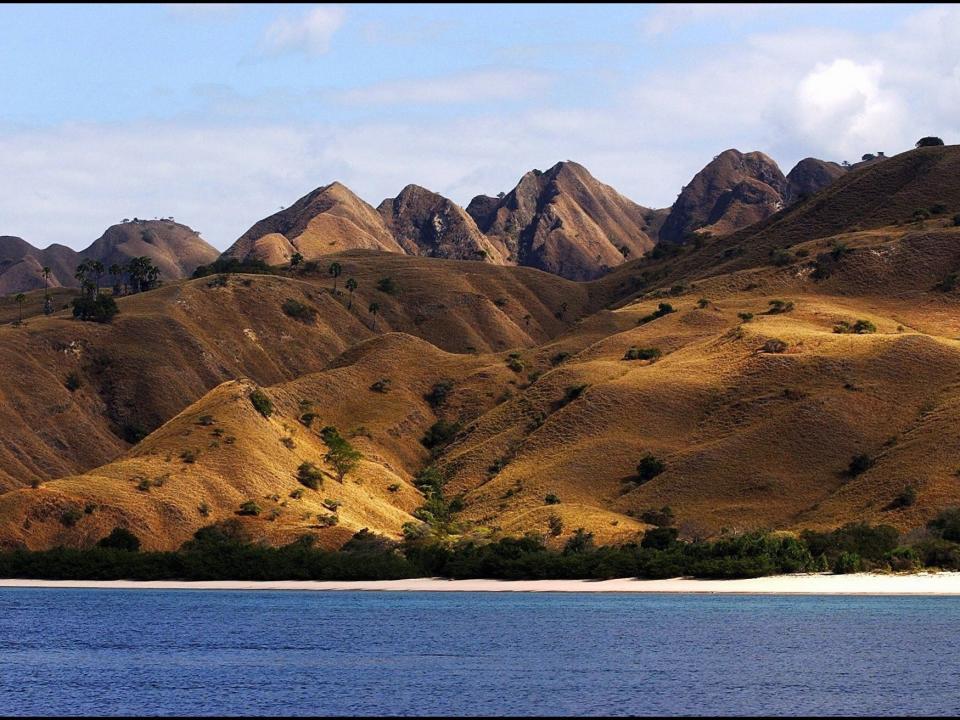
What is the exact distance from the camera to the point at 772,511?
127688 mm

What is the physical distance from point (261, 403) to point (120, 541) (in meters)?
34.1

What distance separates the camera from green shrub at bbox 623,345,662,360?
176375mm

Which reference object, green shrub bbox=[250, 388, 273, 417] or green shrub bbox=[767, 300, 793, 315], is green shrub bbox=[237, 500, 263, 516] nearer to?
green shrub bbox=[250, 388, 273, 417]

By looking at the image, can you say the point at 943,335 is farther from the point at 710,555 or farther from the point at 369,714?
the point at 369,714

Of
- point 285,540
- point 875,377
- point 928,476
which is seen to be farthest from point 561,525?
point 875,377

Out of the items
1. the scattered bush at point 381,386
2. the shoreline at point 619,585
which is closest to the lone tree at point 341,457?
the shoreline at point 619,585

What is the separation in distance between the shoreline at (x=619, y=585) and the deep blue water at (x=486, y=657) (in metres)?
→ 2.55

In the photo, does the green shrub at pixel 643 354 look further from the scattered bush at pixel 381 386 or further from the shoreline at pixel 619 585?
the shoreline at pixel 619 585

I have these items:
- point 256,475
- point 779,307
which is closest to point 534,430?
point 256,475

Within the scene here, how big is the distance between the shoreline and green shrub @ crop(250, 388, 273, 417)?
35.8m

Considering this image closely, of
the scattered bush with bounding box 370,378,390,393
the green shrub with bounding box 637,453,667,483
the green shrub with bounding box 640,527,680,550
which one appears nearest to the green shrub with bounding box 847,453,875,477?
the green shrub with bounding box 637,453,667,483

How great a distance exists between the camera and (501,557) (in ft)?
387

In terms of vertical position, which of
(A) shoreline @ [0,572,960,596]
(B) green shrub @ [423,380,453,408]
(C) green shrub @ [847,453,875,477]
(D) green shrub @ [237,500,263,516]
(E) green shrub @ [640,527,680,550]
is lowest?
(A) shoreline @ [0,572,960,596]

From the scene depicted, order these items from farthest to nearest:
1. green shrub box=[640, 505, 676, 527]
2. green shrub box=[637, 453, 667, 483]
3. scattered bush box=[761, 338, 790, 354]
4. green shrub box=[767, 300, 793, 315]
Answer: green shrub box=[767, 300, 793, 315]
scattered bush box=[761, 338, 790, 354]
green shrub box=[637, 453, 667, 483]
green shrub box=[640, 505, 676, 527]
